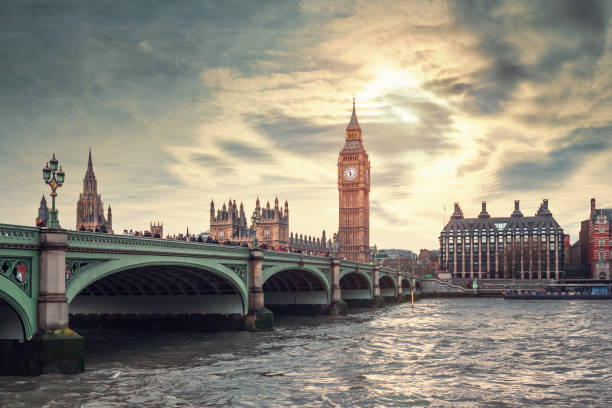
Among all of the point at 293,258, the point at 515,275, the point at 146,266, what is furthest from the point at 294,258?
the point at 515,275

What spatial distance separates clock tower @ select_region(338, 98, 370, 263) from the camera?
172m

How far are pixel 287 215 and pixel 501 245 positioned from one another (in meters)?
64.3

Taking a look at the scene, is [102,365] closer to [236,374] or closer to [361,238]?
[236,374]

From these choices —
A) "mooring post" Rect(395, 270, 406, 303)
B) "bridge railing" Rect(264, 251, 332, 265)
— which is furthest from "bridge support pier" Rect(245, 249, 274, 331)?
"mooring post" Rect(395, 270, 406, 303)

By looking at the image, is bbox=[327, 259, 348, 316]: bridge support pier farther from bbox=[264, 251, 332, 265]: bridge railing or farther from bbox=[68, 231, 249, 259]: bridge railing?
bbox=[68, 231, 249, 259]: bridge railing

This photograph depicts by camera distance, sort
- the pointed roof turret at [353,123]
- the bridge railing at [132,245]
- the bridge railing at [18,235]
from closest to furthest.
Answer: the bridge railing at [18,235] < the bridge railing at [132,245] < the pointed roof turret at [353,123]

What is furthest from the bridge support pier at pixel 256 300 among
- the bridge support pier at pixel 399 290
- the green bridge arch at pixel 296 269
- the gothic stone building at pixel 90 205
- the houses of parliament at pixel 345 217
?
the gothic stone building at pixel 90 205

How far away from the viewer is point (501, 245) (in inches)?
7343

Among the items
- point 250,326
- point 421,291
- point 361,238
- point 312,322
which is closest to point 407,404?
point 250,326

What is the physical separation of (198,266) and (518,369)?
57.3 ft

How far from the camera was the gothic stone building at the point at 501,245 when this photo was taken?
172m

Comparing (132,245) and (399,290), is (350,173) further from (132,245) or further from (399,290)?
(132,245)

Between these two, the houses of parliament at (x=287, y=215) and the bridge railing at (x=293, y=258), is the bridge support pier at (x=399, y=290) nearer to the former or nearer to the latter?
the bridge railing at (x=293, y=258)

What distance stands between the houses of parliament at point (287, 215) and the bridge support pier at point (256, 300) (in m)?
127
